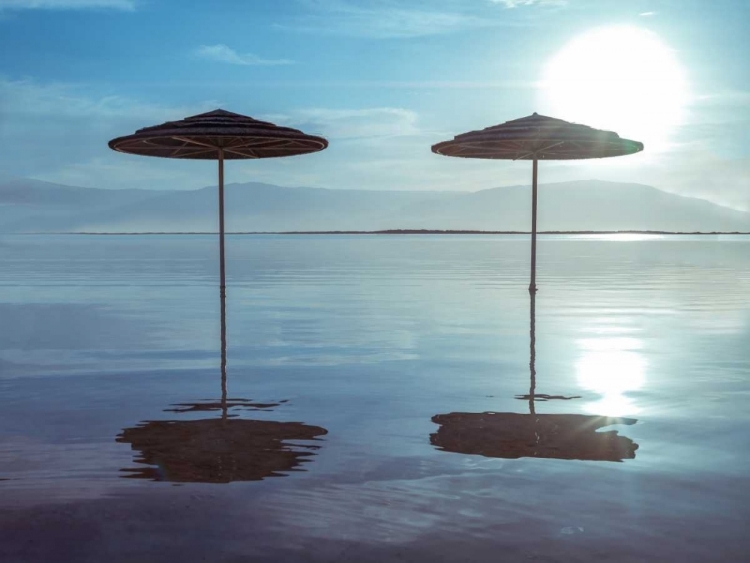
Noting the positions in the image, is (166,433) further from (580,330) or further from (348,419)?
(580,330)

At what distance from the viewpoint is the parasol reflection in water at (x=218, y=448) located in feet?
14.5

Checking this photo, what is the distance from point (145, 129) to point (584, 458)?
1214 cm

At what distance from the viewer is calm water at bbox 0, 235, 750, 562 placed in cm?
348

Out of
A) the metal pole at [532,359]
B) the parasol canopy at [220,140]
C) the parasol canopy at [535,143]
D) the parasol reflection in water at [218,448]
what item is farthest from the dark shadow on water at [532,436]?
the parasol canopy at [535,143]

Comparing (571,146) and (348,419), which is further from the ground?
(571,146)

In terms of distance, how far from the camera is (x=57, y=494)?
4066mm

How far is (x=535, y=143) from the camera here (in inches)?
681

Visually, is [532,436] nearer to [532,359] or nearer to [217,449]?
[217,449]

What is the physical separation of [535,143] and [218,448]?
1390 cm

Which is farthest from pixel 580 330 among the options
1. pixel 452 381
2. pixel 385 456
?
pixel 385 456

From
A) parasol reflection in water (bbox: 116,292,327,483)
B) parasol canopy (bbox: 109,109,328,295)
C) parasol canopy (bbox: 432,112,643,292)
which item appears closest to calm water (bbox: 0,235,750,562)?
A: parasol reflection in water (bbox: 116,292,327,483)

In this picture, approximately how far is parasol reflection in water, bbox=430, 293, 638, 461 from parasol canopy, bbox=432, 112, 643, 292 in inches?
405

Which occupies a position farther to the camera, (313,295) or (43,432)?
(313,295)

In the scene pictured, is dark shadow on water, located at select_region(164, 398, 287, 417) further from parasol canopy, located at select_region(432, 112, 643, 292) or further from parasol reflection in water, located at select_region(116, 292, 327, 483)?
parasol canopy, located at select_region(432, 112, 643, 292)
